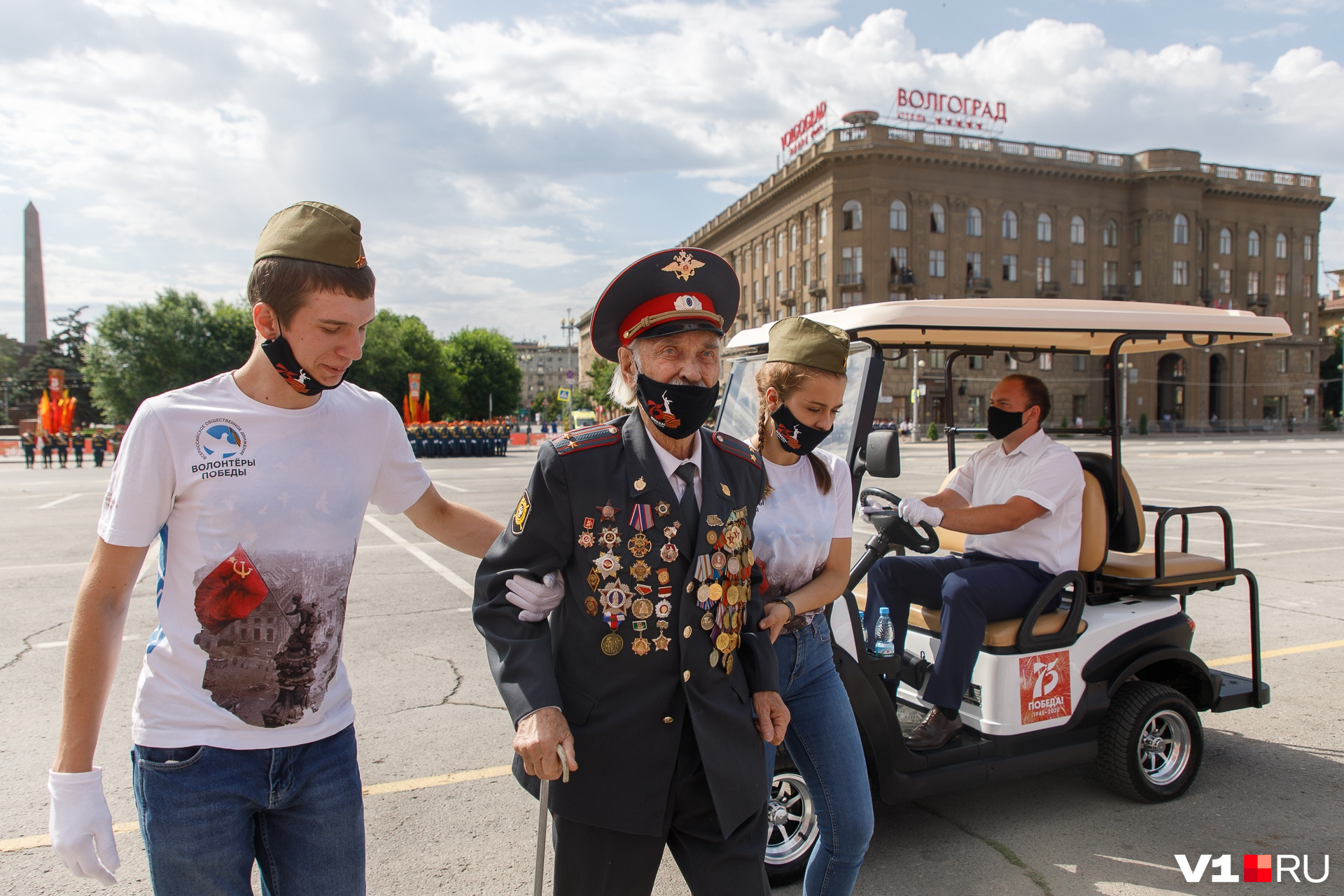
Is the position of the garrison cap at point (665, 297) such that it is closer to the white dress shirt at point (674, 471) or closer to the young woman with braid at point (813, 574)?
the white dress shirt at point (674, 471)

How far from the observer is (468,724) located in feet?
15.8

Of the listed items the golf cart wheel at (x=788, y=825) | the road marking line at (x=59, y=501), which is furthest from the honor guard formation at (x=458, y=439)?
the golf cart wheel at (x=788, y=825)

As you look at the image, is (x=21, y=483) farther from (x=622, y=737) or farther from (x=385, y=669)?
(x=622, y=737)

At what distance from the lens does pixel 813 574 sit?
100.0 inches

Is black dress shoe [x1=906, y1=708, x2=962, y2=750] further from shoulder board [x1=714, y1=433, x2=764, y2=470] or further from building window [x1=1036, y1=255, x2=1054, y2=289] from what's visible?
building window [x1=1036, y1=255, x2=1054, y2=289]

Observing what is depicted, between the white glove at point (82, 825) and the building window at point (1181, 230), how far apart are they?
75057 mm

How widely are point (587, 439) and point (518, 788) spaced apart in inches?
107

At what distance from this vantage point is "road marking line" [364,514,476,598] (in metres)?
8.62

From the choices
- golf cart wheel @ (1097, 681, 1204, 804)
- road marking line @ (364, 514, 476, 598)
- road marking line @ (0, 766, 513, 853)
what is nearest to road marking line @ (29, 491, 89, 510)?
road marking line @ (364, 514, 476, 598)

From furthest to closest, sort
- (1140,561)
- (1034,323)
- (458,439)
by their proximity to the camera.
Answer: (458,439)
(1140,561)
(1034,323)

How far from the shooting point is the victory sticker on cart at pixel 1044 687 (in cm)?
348

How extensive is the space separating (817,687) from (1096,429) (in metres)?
2.82

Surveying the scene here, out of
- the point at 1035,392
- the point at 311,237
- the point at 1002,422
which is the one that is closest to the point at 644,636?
the point at 311,237

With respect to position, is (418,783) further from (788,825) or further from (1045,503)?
(1045,503)
